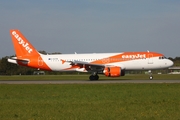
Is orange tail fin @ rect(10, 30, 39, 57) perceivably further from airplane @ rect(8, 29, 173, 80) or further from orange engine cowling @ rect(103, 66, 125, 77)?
Result: orange engine cowling @ rect(103, 66, 125, 77)

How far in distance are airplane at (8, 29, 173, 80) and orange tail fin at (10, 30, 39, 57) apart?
0.44ft

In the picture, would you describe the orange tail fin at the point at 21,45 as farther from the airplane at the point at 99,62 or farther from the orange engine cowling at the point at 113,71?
the orange engine cowling at the point at 113,71

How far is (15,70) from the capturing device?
105 m

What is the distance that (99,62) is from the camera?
45.9 metres

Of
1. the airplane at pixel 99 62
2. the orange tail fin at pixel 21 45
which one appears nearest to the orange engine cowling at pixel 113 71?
the airplane at pixel 99 62

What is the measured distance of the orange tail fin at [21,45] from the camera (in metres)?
49.4

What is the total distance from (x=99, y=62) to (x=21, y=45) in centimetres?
1142

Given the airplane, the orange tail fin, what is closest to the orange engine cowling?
the airplane

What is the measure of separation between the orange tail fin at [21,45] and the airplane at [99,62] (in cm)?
13

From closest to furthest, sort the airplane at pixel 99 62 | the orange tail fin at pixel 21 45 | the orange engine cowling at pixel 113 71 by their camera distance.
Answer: the orange engine cowling at pixel 113 71 < the airplane at pixel 99 62 < the orange tail fin at pixel 21 45

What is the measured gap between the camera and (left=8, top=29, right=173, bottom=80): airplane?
44666mm

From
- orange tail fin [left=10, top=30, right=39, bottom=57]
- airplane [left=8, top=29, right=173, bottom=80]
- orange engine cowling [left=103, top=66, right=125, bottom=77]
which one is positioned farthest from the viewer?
orange tail fin [left=10, top=30, right=39, bottom=57]
